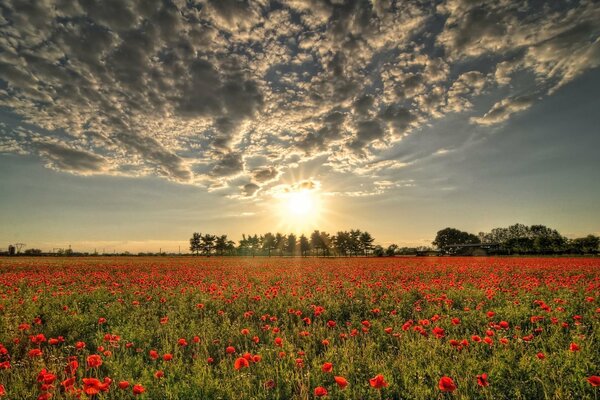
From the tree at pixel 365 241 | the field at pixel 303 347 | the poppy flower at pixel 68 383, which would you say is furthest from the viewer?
the tree at pixel 365 241

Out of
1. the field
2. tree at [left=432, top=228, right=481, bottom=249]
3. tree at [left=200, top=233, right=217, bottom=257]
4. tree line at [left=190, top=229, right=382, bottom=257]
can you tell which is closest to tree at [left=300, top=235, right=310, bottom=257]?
tree line at [left=190, top=229, right=382, bottom=257]

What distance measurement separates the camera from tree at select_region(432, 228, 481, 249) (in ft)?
443

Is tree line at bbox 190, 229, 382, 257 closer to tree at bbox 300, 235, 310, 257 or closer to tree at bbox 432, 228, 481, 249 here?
tree at bbox 300, 235, 310, 257

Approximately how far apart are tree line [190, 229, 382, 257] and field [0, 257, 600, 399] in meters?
89.5

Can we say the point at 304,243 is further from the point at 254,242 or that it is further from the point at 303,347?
the point at 303,347

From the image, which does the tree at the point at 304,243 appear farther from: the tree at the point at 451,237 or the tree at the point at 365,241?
the tree at the point at 451,237

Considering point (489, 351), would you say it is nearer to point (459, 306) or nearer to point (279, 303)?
point (459, 306)

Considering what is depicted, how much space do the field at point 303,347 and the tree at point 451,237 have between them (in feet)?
453

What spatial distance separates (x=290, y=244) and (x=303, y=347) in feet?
345

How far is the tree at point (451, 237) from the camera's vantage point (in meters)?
135

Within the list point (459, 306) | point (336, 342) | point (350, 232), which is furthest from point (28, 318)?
point (350, 232)

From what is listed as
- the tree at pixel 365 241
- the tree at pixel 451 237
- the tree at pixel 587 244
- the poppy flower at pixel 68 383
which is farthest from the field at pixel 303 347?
the tree at pixel 451 237

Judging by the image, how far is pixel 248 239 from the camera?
376 feet

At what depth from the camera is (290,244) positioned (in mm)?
109875
